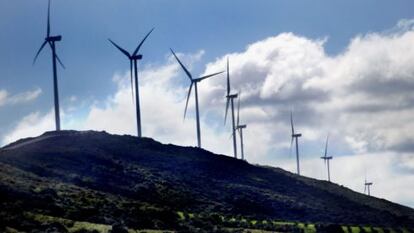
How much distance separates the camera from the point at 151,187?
14162 cm

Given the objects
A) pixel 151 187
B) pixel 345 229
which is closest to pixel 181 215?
pixel 151 187

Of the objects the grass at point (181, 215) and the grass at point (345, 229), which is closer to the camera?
the grass at point (181, 215)

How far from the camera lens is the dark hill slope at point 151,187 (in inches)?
4441

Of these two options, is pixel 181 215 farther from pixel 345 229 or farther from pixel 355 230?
pixel 355 230

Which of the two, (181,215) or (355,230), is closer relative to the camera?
(181,215)

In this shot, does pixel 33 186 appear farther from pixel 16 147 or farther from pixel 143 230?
pixel 16 147

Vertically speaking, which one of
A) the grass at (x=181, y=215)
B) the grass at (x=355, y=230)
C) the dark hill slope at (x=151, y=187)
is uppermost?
the dark hill slope at (x=151, y=187)

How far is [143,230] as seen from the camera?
106 m

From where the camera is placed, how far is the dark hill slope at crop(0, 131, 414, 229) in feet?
370

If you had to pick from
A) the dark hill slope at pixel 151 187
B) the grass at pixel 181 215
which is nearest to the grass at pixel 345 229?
the dark hill slope at pixel 151 187

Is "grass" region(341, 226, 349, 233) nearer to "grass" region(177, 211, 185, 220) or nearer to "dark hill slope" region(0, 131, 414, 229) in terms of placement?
"dark hill slope" region(0, 131, 414, 229)

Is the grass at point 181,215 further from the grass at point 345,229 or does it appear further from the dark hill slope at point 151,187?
the grass at point 345,229

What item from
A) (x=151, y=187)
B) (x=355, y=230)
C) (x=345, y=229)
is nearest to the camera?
(x=345, y=229)

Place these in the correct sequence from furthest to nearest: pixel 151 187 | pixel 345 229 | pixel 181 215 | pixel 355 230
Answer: pixel 151 187 < pixel 355 230 < pixel 345 229 < pixel 181 215
